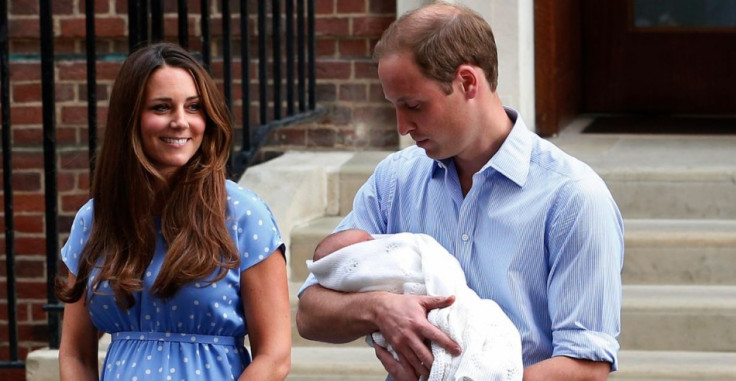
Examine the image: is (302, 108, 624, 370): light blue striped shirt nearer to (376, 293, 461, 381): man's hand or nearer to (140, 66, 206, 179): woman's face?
(376, 293, 461, 381): man's hand

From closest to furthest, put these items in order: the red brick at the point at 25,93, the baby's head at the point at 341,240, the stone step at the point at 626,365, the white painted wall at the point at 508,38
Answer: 1. the baby's head at the point at 341,240
2. the stone step at the point at 626,365
3. the white painted wall at the point at 508,38
4. the red brick at the point at 25,93

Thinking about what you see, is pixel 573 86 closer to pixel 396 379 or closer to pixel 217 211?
pixel 217 211

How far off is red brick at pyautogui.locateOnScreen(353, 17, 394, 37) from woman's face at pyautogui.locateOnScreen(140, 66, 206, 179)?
270cm

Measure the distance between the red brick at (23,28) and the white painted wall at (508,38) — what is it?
62.2 inches

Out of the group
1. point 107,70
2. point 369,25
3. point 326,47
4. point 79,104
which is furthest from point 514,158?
point 79,104

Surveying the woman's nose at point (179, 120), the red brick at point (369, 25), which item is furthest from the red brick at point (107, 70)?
the woman's nose at point (179, 120)

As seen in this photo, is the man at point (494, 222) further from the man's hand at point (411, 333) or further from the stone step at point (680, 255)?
the stone step at point (680, 255)

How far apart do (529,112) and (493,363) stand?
3544 mm

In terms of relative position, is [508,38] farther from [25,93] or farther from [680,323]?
[25,93]

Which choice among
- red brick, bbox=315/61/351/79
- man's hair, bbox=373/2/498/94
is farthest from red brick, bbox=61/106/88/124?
man's hair, bbox=373/2/498/94

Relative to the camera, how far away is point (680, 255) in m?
4.58

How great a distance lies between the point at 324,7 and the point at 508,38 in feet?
2.63

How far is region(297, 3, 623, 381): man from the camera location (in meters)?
2.21

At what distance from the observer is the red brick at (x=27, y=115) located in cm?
573
